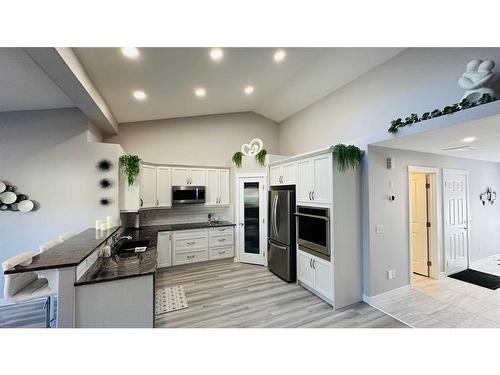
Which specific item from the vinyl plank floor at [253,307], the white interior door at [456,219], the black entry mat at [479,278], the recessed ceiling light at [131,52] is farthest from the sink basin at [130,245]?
the black entry mat at [479,278]

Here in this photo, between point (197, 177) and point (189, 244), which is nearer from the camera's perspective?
point (189, 244)

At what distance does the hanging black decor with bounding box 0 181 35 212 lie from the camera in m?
2.99

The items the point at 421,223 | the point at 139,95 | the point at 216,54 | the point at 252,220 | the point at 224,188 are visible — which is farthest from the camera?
the point at 224,188

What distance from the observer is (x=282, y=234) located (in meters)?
3.83

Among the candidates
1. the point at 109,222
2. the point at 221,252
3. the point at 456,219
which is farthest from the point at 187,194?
the point at 456,219

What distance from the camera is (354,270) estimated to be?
299 centimetres

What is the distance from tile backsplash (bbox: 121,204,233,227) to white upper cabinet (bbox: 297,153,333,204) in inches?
87.5

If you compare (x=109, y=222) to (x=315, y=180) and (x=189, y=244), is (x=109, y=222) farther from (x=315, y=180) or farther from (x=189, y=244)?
(x=315, y=180)

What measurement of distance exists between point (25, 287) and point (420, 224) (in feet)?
19.4

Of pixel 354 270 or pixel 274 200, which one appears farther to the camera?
pixel 274 200

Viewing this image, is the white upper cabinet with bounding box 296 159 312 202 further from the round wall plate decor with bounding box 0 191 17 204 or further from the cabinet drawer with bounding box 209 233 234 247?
the round wall plate decor with bounding box 0 191 17 204
